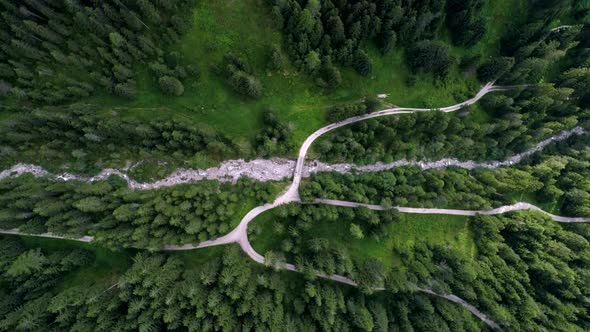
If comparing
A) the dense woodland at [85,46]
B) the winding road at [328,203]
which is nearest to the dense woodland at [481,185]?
the winding road at [328,203]

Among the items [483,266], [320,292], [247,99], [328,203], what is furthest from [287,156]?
[483,266]

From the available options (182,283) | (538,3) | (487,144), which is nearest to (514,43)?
(538,3)

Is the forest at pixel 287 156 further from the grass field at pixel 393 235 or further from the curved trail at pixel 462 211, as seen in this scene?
the curved trail at pixel 462 211

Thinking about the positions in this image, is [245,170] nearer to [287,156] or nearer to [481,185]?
[287,156]

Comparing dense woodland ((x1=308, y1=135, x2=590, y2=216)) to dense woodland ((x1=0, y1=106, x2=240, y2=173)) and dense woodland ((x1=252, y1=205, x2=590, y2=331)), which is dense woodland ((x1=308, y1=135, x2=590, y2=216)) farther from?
dense woodland ((x1=0, y1=106, x2=240, y2=173))

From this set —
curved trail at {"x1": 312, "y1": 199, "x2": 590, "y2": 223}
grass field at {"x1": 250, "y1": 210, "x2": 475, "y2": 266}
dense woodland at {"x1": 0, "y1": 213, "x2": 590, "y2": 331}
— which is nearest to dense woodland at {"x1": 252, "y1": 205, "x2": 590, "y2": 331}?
dense woodland at {"x1": 0, "y1": 213, "x2": 590, "y2": 331}

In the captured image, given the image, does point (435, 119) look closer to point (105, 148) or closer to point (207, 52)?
point (207, 52)
